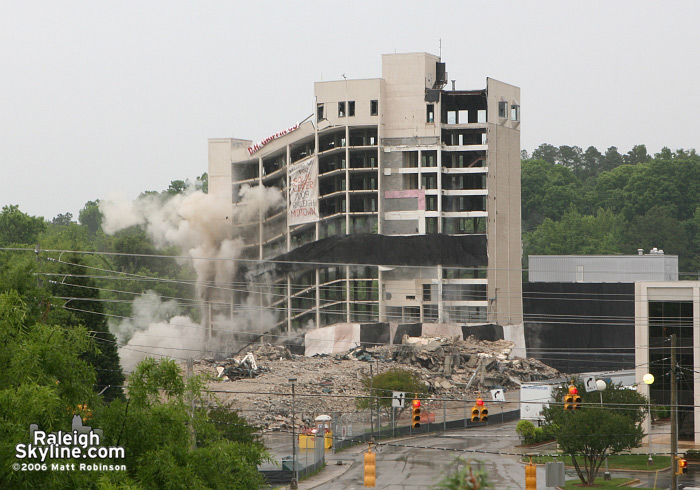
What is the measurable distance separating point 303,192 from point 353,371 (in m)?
25.4

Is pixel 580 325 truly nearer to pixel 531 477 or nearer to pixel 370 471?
pixel 531 477

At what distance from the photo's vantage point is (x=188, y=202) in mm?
127562

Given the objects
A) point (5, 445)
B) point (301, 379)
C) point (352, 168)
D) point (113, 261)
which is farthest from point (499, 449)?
point (113, 261)

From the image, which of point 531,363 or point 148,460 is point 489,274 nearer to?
point 531,363

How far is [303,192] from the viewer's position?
118m

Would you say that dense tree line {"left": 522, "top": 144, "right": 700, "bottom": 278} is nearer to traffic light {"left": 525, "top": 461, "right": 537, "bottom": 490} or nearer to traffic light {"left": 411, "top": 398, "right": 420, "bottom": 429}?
traffic light {"left": 411, "top": 398, "right": 420, "bottom": 429}

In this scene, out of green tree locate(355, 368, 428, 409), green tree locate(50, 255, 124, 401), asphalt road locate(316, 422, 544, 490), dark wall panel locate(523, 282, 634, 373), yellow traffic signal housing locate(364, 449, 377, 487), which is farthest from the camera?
dark wall panel locate(523, 282, 634, 373)

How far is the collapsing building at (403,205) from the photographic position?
375ft

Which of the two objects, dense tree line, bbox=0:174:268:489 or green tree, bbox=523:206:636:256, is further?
green tree, bbox=523:206:636:256

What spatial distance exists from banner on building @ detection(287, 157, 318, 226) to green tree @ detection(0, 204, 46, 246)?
4227cm

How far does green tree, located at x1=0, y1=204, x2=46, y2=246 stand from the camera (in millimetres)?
142250

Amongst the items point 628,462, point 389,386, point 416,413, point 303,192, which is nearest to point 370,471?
point 416,413

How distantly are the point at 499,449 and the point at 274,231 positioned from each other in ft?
177

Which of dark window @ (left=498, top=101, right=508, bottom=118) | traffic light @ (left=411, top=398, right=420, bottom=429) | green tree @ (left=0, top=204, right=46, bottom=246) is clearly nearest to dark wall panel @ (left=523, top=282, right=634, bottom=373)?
dark window @ (left=498, top=101, right=508, bottom=118)
